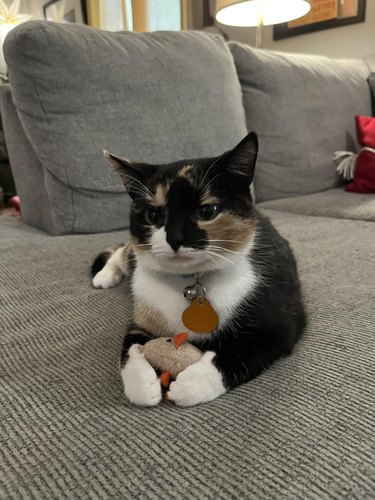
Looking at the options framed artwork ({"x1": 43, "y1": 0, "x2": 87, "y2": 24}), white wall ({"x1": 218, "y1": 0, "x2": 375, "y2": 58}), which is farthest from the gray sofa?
framed artwork ({"x1": 43, "y1": 0, "x2": 87, "y2": 24})

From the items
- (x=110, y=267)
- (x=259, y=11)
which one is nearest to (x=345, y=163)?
(x=259, y=11)

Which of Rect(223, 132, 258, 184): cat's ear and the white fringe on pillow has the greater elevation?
Rect(223, 132, 258, 184): cat's ear

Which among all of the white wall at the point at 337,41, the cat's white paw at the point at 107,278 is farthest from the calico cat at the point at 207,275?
the white wall at the point at 337,41

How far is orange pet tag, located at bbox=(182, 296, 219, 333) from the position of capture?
0.71 m

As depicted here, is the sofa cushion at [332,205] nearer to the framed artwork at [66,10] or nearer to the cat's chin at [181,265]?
the cat's chin at [181,265]

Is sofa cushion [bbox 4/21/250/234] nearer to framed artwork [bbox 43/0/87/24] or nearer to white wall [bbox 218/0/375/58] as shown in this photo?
white wall [bbox 218/0/375/58]

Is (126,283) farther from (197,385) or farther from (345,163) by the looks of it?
(345,163)

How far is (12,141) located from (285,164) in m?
1.24

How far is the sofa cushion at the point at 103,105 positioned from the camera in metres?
1.40

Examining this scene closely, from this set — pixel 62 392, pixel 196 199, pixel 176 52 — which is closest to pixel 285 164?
pixel 176 52

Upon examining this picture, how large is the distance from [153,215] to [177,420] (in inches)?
13.1

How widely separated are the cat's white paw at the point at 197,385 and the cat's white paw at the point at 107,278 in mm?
496

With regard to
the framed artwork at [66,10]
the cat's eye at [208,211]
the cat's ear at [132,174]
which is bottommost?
the cat's eye at [208,211]

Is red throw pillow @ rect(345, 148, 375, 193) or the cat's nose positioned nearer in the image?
the cat's nose
